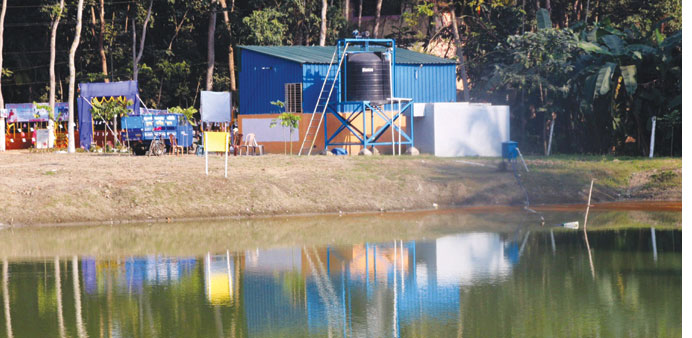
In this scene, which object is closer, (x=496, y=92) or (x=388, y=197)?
(x=388, y=197)

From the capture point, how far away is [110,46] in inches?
2243

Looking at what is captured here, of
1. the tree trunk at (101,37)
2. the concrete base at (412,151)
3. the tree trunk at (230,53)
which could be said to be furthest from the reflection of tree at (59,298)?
the tree trunk at (101,37)

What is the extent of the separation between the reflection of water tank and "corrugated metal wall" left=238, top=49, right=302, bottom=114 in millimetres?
2338

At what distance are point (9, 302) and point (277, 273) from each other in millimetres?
4520

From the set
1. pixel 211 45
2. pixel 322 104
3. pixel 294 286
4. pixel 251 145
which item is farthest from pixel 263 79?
pixel 294 286

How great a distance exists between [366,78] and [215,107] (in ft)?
21.5

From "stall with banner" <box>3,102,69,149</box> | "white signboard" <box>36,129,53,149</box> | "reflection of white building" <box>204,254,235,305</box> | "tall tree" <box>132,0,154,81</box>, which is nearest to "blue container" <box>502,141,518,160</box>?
"reflection of white building" <box>204,254,235,305</box>

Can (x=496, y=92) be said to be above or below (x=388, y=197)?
above

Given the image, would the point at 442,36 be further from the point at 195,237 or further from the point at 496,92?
the point at 195,237

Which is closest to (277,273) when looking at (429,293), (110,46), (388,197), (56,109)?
(429,293)

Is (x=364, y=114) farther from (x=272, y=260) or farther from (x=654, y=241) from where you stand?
(x=272, y=260)

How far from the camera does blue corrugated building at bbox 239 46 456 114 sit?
39.5m

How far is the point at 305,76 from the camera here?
129ft

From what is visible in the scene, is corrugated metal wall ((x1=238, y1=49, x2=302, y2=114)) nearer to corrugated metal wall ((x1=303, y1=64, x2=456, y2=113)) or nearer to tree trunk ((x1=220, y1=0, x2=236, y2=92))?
corrugated metal wall ((x1=303, y1=64, x2=456, y2=113))
